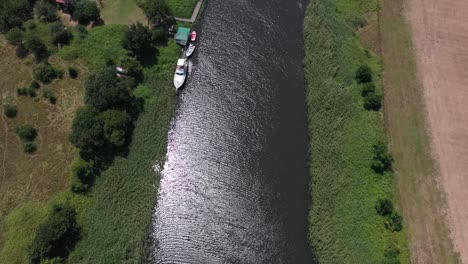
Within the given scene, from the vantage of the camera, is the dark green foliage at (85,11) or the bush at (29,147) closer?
the bush at (29,147)

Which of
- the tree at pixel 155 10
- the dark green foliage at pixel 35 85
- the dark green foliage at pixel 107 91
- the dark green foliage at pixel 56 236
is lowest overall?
the dark green foliage at pixel 56 236

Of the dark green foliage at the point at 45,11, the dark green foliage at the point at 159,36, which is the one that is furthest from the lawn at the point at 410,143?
the dark green foliage at the point at 45,11

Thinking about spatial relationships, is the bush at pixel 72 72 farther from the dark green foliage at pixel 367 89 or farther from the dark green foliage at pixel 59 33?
the dark green foliage at pixel 367 89

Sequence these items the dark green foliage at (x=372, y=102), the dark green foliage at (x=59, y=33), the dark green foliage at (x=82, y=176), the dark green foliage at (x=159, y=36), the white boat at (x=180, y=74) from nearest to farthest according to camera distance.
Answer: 1. the dark green foliage at (x=82, y=176)
2. the dark green foliage at (x=372, y=102)
3. the white boat at (x=180, y=74)
4. the dark green foliage at (x=159, y=36)
5. the dark green foliage at (x=59, y=33)

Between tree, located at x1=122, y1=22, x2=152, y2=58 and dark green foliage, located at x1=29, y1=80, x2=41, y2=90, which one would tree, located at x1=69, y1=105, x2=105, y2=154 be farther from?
tree, located at x1=122, y1=22, x2=152, y2=58

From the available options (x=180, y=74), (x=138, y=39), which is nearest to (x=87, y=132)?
(x=180, y=74)

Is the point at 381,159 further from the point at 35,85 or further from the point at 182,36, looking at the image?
the point at 35,85
